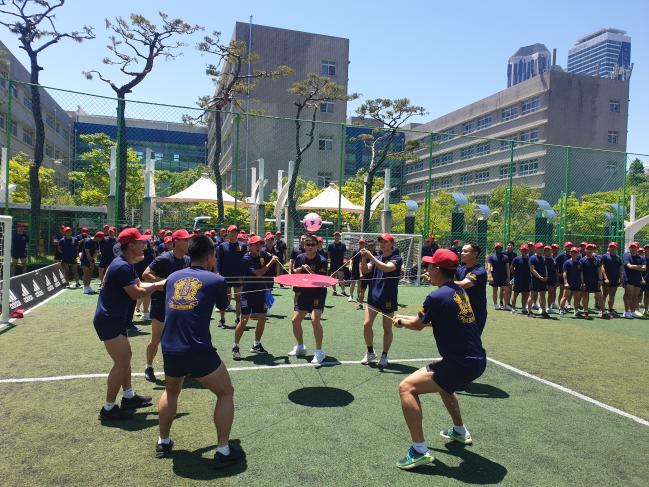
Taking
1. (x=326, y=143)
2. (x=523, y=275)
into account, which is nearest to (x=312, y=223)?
(x=523, y=275)

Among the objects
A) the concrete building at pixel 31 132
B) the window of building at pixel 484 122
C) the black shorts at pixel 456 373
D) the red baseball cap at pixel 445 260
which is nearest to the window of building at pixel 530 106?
the window of building at pixel 484 122

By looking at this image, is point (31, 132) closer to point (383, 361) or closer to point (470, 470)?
point (383, 361)

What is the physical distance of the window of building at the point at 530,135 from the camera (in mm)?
61869

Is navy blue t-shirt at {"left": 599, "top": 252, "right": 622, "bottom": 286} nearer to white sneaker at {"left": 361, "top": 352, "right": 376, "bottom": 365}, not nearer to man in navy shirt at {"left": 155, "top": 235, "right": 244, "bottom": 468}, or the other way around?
white sneaker at {"left": 361, "top": 352, "right": 376, "bottom": 365}

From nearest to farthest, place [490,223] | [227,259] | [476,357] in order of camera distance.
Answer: [476,357], [227,259], [490,223]

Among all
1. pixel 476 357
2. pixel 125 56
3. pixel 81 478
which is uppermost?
pixel 125 56

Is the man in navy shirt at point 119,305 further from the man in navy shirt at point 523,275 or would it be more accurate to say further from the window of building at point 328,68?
the window of building at point 328,68

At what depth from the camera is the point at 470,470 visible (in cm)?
422

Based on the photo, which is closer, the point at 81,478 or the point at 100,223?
the point at 81,478

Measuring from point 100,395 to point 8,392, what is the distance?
111 centimetres

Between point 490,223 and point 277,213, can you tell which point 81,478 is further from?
point 490,223

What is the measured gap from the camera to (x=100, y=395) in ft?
19.1

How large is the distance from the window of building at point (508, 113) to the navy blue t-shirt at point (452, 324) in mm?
67860

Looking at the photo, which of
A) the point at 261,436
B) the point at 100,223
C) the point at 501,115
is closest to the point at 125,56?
the point at 100,223
